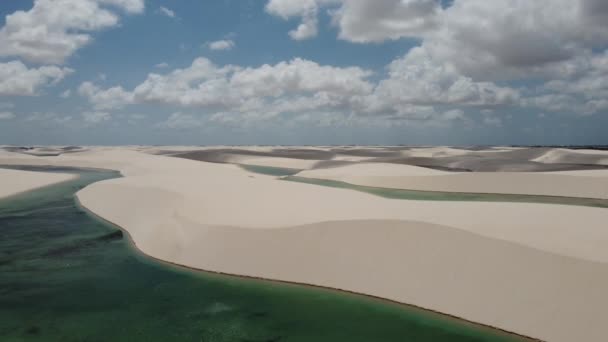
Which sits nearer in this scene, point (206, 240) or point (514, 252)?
point (514, 252)

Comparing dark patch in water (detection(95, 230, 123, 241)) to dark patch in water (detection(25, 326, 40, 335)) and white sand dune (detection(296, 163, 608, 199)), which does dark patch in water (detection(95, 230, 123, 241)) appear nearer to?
dark patch in water (detection(25, 326, 40, 335))

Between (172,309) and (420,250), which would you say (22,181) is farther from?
(420,250)

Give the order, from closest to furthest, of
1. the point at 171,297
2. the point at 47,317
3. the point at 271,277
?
the point at 47,317 < the point at 171,297 < the point at 271,277

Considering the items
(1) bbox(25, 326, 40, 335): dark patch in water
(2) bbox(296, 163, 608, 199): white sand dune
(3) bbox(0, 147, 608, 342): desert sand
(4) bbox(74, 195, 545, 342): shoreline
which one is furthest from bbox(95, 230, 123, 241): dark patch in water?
(2) bbox(296, 163, 608, 199): white sand dune

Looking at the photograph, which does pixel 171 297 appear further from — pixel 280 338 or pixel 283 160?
pixel 283 160

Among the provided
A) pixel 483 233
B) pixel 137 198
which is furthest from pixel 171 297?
pixel 137 198
